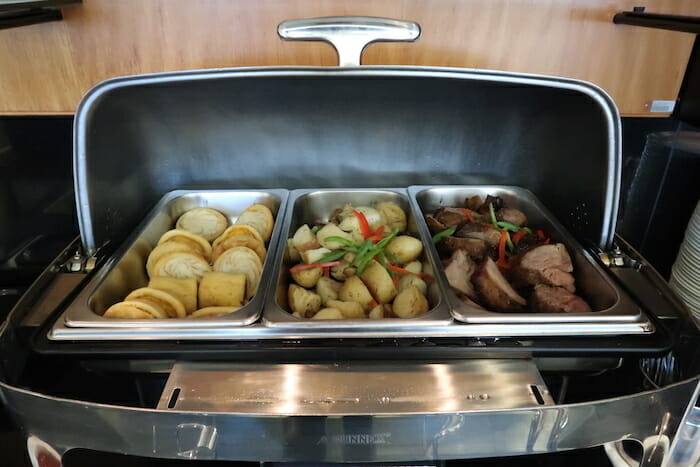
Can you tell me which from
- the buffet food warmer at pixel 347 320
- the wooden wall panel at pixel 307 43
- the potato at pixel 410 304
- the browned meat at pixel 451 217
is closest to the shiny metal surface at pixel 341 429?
the buffet food warmer at pixel 347 320

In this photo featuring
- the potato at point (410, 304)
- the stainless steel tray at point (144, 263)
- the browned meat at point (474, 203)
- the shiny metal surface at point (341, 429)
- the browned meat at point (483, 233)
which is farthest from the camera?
the browned meat at point (474, 203)

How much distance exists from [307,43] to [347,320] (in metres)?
0.69

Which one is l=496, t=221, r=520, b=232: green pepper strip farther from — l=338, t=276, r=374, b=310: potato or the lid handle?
the lid handle

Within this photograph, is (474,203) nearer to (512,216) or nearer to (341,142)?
(512,216)

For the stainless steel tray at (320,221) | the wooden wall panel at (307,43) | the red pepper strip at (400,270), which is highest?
the wooden wall panel at (307,43)

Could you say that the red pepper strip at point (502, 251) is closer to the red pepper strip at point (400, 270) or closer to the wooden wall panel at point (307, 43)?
the red pepper strip at point (400, 270)

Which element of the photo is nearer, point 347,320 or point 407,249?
point 347,320

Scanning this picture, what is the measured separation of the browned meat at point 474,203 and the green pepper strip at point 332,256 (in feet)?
1.33

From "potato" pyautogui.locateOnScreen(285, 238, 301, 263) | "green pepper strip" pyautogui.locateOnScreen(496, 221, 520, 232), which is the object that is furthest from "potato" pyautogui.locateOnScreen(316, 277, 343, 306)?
"green pepper strip" pyautogui.locateOnScreen(496, 221, 520, 232)

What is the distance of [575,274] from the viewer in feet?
3.53

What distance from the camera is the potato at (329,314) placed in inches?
Result: 36.8

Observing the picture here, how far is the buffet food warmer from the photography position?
726 millimetres

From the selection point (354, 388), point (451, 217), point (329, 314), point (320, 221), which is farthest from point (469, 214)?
point (354, 388)

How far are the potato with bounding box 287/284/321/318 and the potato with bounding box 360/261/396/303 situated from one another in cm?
12
